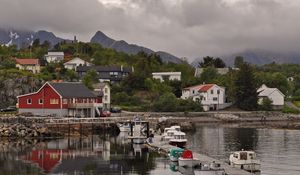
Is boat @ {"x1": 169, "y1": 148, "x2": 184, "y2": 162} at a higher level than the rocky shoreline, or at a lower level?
lower

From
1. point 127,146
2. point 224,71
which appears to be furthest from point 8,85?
point 224,71

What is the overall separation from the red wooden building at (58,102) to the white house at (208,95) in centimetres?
3546

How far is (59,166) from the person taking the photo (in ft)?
180

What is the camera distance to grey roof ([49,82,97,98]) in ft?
315

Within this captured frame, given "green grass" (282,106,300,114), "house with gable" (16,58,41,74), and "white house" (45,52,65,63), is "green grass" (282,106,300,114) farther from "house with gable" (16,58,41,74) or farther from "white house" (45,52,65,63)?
"white house" (45,52,65,63)

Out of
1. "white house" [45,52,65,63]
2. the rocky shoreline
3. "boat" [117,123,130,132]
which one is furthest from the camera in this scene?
"white house" [45,52,65,63]

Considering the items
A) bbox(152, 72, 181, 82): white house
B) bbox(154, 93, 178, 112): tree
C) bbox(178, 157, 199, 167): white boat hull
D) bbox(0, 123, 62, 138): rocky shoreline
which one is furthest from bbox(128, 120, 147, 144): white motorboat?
bbox(152, 72, 181, 82): white house

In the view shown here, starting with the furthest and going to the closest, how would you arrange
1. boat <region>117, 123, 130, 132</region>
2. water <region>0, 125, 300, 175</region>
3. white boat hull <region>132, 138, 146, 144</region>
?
boat <region>117, 123, 130, 132</region>, white boat hull <region>132, 138, 146, 144</region>, water <region>0, 125, 300, 175</region>

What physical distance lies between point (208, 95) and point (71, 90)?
39.3 m

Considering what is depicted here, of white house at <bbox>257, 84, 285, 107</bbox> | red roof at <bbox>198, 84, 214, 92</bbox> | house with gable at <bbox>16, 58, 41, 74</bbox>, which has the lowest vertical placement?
white house at <bbox>257, 84, 285, 107</bbox>

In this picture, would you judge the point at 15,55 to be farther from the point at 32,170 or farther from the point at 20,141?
the point at 32,170

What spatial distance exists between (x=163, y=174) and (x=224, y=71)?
12172 centimetres

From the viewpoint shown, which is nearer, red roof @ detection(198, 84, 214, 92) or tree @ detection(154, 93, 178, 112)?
tree @ detection(154, 93, 178, 112)

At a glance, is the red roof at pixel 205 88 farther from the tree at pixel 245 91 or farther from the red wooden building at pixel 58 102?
the red wooden building at pixel 58 102
